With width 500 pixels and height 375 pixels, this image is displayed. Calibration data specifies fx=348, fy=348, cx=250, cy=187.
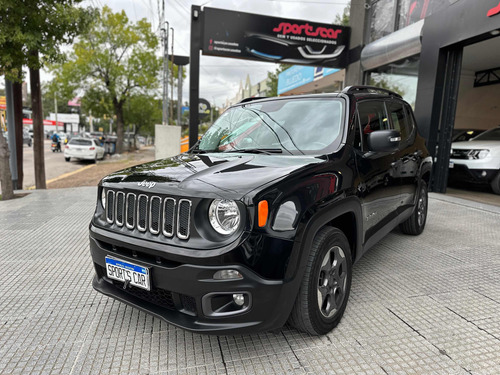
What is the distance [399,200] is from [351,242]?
1.27m

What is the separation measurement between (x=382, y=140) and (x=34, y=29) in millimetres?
7288

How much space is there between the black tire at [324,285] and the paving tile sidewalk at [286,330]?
0.15 metres

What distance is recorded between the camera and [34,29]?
22.6 ft

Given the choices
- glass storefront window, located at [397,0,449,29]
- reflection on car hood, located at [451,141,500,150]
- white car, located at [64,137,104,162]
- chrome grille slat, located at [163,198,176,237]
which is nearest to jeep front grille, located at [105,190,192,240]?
chrome grille slat, located at [163,198,176,237]

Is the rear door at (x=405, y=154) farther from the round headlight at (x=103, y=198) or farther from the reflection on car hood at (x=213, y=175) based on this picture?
the round headlight at (x=103, y=198)

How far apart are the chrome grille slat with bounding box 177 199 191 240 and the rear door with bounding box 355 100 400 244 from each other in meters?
1.39

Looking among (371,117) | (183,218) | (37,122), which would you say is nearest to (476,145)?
(371,117)

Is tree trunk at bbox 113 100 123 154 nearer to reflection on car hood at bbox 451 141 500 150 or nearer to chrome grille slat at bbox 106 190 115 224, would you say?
reflection on car hood at bbox 451 141 500 150

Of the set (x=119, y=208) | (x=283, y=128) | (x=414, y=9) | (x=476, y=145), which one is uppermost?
(x=414, y=9)

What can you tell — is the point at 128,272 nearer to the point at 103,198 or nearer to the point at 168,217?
the point at 168,217

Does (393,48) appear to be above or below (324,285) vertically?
above

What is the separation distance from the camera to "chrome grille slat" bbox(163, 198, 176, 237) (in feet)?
6.72

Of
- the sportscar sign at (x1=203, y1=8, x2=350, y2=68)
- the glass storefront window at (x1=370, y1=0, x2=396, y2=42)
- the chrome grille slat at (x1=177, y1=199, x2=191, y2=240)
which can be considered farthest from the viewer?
the glass storefront window at (x1=370, y1=0, x2=396, y2=42)

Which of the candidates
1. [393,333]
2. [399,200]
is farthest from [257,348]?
[399,200]
